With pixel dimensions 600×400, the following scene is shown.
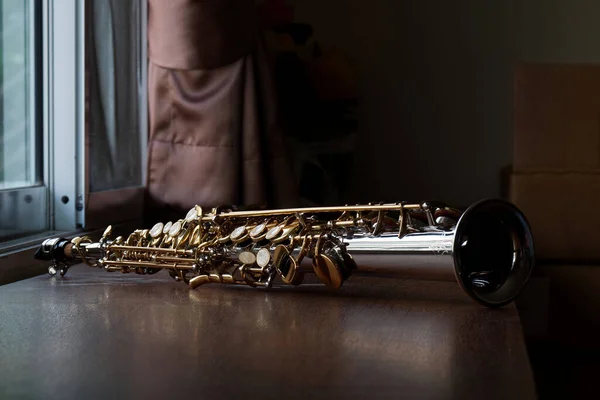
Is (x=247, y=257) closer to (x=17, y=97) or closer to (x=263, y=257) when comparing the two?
(x=263, y=257)

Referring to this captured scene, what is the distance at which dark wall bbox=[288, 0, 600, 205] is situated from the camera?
250cm

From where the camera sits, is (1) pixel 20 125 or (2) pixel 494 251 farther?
(1) pixel 20 125

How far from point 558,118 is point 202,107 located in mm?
775

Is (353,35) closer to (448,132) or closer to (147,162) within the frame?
(448,132)

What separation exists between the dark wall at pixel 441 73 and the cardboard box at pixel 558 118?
716 mm

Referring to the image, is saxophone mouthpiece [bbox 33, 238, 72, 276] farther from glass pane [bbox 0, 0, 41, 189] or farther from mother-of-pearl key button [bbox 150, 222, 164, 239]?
glass pane [bbox 0, 0, 41, 189]

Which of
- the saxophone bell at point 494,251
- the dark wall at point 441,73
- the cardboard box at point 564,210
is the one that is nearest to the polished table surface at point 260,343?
the saxophone bell at point 494,251

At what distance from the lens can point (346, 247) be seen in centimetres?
103

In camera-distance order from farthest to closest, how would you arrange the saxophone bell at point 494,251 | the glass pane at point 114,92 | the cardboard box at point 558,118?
the cardboard box at point 558,118 < the glass pane at point 114,92 < the saxophone bell at point 494,251

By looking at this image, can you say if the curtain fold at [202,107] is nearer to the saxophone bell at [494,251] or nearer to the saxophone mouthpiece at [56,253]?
the saxophone mouthpiece at [56,253]

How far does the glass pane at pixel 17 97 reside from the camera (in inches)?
57.4

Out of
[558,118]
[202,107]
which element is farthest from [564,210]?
[202,107]

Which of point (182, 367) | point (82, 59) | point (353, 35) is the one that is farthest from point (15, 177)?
point (353, 35)

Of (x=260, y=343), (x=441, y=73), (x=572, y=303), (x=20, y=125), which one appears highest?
(x=441, y=73)
